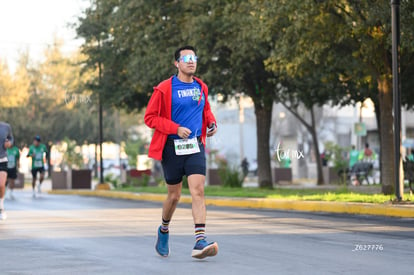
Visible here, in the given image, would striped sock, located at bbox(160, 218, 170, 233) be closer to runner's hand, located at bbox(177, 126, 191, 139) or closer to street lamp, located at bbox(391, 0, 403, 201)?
runner's hand, located at bbox(177, 126, 191, 139)

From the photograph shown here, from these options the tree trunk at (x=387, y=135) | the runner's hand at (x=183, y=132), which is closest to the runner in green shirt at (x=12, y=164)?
the tree trunk at (x=387, y=135)

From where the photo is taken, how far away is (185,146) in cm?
948

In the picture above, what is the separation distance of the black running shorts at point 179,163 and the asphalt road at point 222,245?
86 cm

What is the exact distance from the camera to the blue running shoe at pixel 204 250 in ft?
30.3

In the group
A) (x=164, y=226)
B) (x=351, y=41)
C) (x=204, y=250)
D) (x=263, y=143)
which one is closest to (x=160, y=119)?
(x=164, y=226)

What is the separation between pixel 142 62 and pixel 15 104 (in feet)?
109

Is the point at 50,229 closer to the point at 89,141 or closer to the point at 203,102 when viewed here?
the point at 203,102

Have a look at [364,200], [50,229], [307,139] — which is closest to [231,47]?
[364,200]

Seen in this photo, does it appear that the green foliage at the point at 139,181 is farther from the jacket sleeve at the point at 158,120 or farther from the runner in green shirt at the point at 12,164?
the jacket sleeve at the point at 158,120

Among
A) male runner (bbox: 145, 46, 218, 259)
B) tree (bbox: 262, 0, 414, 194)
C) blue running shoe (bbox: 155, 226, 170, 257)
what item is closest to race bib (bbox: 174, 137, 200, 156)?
male runner (bbox: 145, 46, 218, 259)

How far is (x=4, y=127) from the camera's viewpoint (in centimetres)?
1650

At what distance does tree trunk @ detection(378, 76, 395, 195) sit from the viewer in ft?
74.2

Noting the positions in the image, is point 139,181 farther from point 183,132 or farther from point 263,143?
point 183,132

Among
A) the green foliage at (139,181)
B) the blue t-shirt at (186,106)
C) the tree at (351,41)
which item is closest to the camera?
the blue t-shirt at (186,106)
